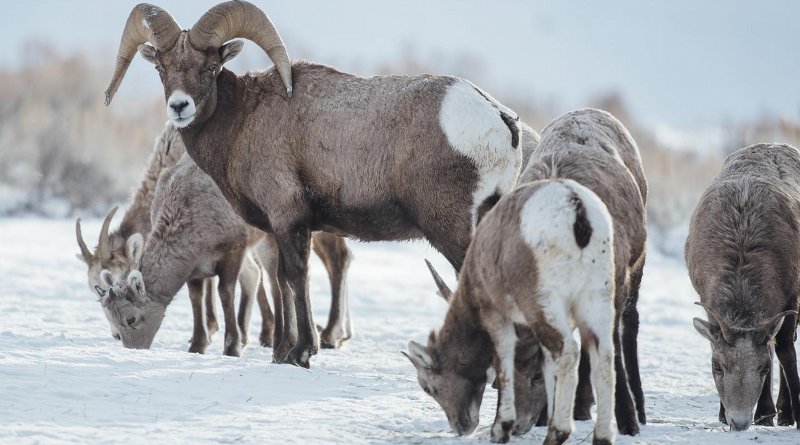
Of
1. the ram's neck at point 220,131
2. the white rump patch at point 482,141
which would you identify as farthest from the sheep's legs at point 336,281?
the white rump patch at point 482,141

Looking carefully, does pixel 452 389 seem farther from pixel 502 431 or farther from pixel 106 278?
pixel 106 278

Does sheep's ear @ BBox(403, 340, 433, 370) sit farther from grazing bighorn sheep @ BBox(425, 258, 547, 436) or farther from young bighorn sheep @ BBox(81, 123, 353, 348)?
young bighorn sheep @ BBox(81, 123, 353, 348)

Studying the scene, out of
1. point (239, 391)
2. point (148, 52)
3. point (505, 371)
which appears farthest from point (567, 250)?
point (148, 52)

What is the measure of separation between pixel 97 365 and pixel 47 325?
3680 mm

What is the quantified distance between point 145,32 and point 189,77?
75 centimetres

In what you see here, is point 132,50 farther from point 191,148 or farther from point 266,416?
point 266,416

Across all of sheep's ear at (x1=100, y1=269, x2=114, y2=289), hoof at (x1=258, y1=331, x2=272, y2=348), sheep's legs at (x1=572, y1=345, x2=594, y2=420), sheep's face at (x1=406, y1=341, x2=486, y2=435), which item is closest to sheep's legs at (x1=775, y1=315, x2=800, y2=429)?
sheep's legs at (x1=572, y1=345, x2=594, y2=420)

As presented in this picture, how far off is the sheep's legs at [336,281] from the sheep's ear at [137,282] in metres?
1.91

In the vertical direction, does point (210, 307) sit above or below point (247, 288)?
below

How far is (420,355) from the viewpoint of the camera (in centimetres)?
707

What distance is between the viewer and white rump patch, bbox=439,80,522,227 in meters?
8.49

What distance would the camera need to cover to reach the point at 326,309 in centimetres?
1481

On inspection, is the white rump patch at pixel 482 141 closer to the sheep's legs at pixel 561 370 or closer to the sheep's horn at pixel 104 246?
the sheep's legs at pixel 561 370

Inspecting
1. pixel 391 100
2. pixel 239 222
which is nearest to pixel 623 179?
pixel 391 100
